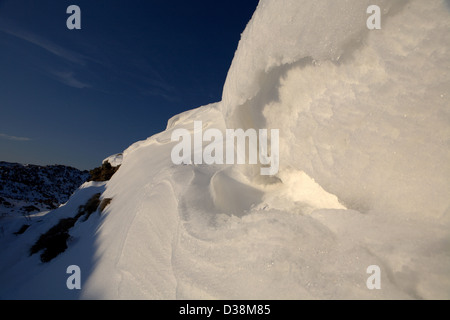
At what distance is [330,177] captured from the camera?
2.16m

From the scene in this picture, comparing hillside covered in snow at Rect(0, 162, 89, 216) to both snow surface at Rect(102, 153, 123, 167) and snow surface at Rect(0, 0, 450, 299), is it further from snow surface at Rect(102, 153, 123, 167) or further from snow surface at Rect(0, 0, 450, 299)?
snow surface at Rect(0, 0, 450, 299)

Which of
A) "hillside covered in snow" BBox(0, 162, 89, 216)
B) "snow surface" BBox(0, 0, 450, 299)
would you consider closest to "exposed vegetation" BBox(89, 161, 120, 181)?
"snow surface" BBox(0, 0, 450, 299)

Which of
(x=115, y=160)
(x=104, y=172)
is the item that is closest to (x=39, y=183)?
(x=115, y=160)

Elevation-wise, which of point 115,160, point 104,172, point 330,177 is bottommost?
point 330,177

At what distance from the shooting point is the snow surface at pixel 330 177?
150cm

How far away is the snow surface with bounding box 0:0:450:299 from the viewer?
150 cm

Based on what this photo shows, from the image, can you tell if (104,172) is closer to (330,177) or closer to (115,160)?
(115,160)

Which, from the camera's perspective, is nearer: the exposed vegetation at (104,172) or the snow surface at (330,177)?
the snow surface at (330,177)

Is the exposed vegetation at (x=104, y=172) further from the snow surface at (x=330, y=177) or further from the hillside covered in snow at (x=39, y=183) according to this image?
the hillside covered in snow at (x=39, y=183)

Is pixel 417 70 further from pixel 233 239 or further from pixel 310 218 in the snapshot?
pixel 233 239

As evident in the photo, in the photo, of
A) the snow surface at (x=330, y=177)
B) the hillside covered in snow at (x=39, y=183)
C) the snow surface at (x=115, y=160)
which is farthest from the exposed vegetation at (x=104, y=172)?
the hillside covered in snow at (x=39, y=183)

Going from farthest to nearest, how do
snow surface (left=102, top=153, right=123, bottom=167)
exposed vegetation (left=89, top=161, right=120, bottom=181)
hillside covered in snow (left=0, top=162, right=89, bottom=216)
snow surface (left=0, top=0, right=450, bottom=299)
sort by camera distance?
1. hillside covered in snow (left=0, top=162, right=89, bottom=216)
2. snow surface (left=102, top=153, right=123, bottom=167)
3. exposed vegetation (left=89, top=161, right=120, bottom=181)
4. snow surface (left=0, top=0, right=450, bottom=299)

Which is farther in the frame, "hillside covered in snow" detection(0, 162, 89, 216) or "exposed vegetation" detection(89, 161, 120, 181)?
"hillside covered in snow" detection(0, 162, 89, 216)

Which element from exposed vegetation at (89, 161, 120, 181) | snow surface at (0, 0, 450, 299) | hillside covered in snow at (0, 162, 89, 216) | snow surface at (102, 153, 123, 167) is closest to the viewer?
snow surface at (0, 0, 450, 299)
